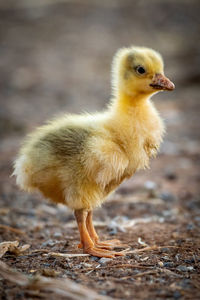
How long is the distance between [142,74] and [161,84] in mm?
171

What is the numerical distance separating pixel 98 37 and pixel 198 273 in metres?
12.7

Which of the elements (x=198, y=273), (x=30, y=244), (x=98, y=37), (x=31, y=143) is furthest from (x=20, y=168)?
(x=98, y=37)

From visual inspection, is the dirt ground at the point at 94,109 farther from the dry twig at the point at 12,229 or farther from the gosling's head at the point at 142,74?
the gosling's head at the point at 142,74

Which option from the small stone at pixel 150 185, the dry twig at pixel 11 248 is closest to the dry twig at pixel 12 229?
the dry twig at pixel 11 248

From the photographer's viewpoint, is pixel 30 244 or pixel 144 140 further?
pixel 30 244

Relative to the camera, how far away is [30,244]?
3.38m

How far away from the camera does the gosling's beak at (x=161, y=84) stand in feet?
10.2

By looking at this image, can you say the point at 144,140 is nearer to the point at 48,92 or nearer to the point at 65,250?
the point at 65,250

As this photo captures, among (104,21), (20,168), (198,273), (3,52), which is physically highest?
(104,21)

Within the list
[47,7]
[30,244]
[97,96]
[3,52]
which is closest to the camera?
[30,244]

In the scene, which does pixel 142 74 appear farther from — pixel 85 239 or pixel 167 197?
pixel 167 197

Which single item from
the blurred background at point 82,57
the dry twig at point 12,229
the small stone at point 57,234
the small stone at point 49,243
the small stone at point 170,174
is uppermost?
the blurred background at point 82,57

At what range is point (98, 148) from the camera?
292 centimetres

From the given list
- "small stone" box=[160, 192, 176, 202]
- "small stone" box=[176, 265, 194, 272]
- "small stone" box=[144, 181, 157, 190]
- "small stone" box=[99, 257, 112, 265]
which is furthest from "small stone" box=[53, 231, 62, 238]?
"small stone" box=[144, 181, 157, 190]
